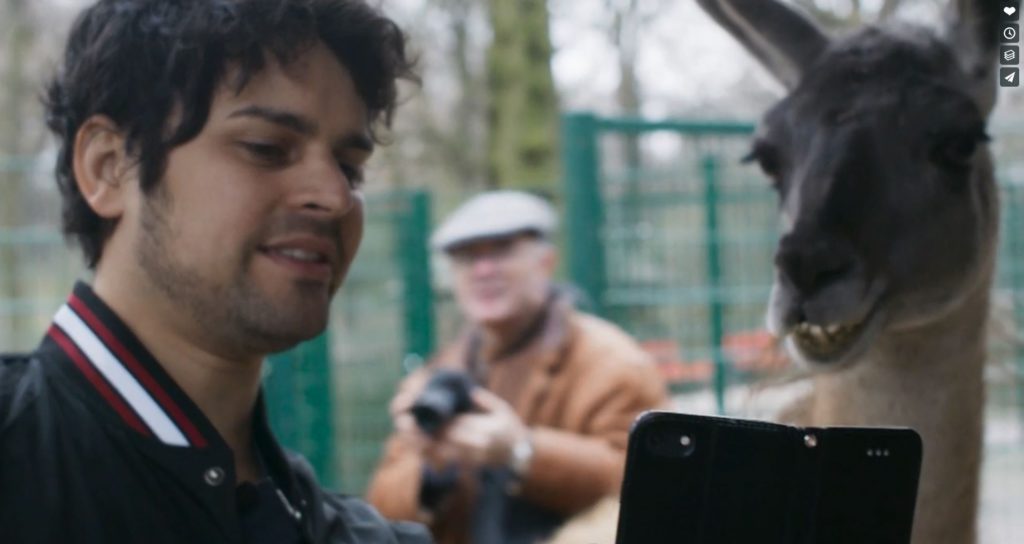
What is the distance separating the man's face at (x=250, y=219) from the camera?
1.49m

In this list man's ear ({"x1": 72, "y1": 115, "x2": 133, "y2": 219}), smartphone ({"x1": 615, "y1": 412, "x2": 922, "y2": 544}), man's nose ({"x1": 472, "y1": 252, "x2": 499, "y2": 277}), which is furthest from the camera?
man's nose ({"x1": 472, "y1": 252, "x2": 499, "y2": 277})

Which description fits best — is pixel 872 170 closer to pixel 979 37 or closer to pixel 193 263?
pixel 979 37

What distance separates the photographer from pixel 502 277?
12.1ft

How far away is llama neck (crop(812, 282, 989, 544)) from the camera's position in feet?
7.41

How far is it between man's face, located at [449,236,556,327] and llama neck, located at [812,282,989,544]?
53.7 inches

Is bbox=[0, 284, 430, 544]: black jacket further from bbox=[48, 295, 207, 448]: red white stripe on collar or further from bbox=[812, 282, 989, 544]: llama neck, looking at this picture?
bbox=[812, 282, 989, 544]: llama neck

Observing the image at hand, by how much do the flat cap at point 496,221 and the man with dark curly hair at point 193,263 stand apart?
212cm

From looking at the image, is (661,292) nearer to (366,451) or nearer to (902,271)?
(366,451)

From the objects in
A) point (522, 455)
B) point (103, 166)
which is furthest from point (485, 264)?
point (103, 166)

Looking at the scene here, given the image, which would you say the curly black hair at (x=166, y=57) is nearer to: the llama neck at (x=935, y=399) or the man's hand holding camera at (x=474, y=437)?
the llama neck at (x=935, y=399)

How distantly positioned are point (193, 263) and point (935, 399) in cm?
140

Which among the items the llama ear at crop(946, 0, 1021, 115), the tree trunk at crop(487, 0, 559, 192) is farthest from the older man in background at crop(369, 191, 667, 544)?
the llama ear at crop(946, 0, 1021, 115)

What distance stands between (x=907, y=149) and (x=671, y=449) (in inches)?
50.6

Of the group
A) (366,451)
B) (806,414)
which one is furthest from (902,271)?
(366,451)
